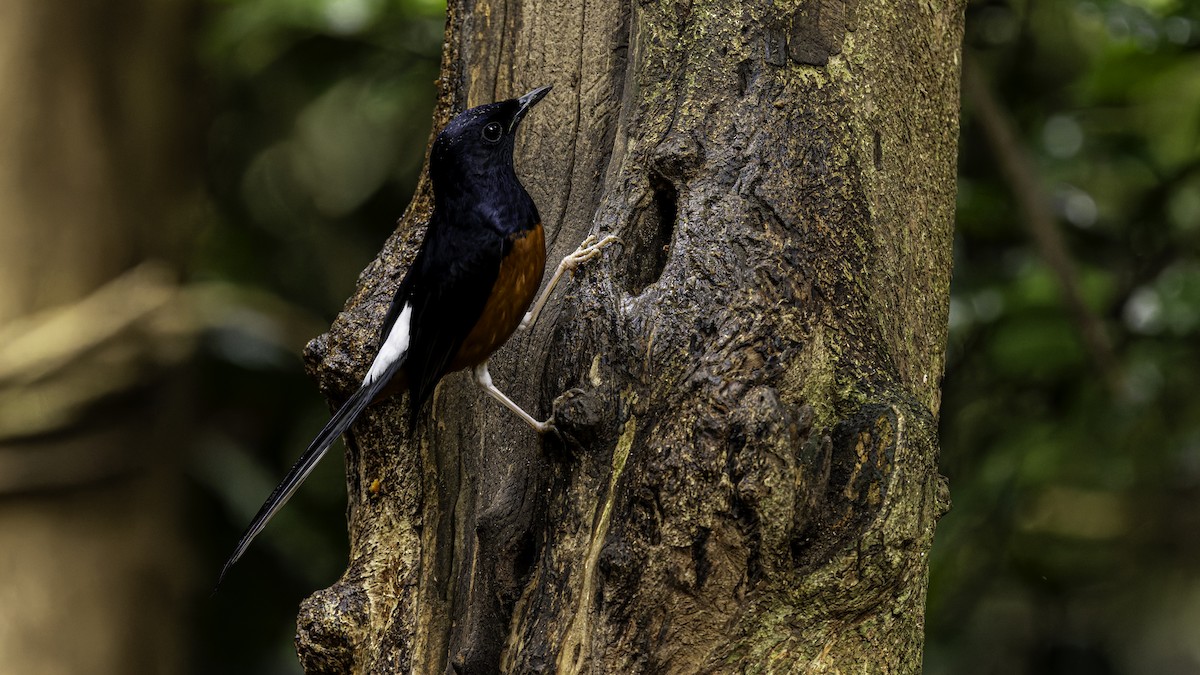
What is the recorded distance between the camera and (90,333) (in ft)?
13.1

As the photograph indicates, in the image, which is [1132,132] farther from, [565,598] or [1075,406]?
[565,598]

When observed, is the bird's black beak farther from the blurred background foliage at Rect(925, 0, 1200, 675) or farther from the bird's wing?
the blurred background foliage at Rect(925, 0, 1200, 675)

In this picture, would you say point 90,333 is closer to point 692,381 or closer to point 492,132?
point 492,132

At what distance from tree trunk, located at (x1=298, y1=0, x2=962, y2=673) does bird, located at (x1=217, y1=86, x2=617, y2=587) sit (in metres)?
0.07

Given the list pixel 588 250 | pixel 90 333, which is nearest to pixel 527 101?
pixel 588 250

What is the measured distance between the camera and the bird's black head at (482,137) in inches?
108

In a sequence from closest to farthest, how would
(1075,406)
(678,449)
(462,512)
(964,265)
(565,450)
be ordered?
(678,449)
(565,450)
(462,512)
(1075,406)
(964,265)

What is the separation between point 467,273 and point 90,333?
1.88 m

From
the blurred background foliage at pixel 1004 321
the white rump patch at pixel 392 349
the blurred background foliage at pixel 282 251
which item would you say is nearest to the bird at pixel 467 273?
the white rump patch at pixel 392 349

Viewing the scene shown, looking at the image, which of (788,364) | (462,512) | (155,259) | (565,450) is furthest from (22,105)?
(788,364)

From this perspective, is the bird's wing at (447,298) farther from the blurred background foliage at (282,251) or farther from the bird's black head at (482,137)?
the blurred background foliage at (282,251)

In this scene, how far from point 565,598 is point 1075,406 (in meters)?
2.19

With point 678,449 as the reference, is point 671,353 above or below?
above

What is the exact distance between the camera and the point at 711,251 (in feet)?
7.16
